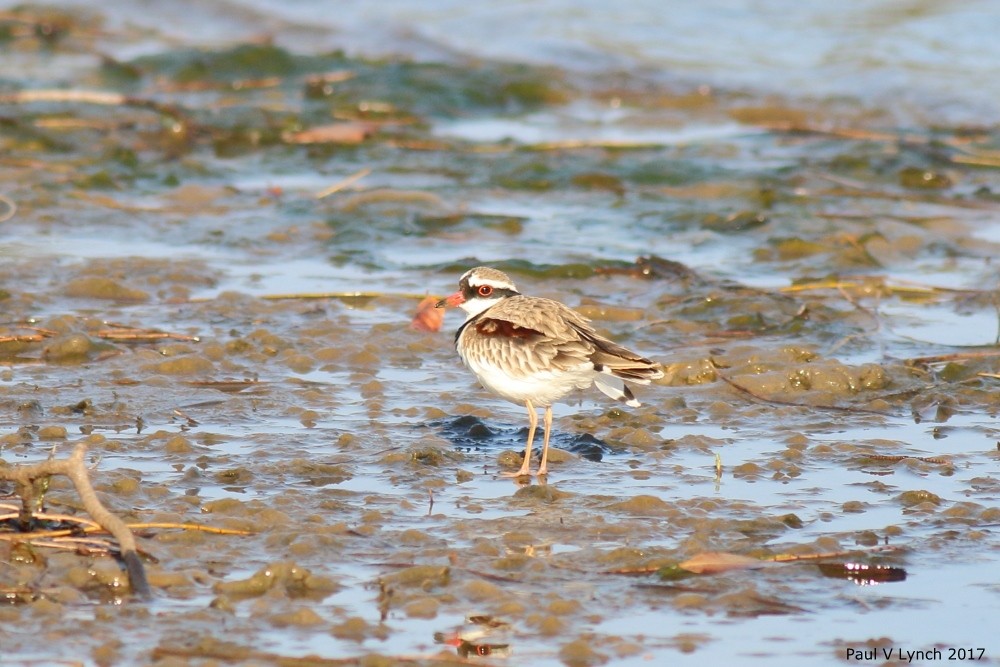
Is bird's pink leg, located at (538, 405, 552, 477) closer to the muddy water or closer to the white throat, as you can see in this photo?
the muddy water

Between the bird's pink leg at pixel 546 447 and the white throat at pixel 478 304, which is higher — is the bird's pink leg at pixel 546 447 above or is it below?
below

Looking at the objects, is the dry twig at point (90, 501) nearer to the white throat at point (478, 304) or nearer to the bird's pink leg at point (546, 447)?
the bird's pink leg at point (546, 447)

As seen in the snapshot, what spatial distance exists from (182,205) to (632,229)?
3.23m

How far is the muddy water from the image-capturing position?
4359 mm

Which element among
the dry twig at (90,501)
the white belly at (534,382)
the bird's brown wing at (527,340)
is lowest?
the dry twig at (90,501)

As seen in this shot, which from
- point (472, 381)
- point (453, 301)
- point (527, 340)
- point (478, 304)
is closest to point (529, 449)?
point (527, 340)

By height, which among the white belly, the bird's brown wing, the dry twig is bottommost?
the dry twig

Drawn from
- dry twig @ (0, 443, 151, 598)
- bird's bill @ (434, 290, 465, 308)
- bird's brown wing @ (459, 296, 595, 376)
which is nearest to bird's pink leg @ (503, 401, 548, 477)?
bird's brown wing @ (459, 296, 595, 376)

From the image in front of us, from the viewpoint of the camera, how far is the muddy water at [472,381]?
436cm

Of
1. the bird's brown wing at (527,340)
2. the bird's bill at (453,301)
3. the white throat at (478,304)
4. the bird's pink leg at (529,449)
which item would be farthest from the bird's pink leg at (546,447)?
the bird's bill at (453,301)

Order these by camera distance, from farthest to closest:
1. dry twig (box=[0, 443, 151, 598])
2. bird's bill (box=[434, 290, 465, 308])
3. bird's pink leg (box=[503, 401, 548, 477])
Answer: bird's bill (box=[434, 290, 465, 308]) < bird's pink leg (box=[503, 401, 548, 477]) < dry twig (box=[0, 443, 151, 598])

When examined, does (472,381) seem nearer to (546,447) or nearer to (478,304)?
(478,304)

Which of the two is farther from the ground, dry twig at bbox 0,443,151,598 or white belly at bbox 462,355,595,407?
white belly at bbox 462,355,595,407

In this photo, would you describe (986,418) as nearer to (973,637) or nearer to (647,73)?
(973,637)
